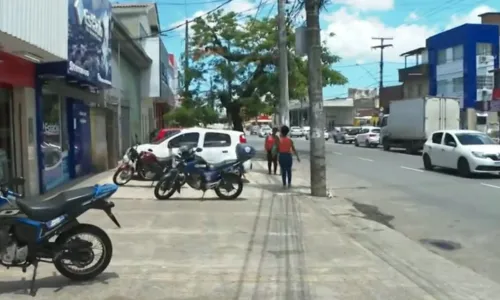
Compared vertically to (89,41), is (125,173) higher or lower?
lower

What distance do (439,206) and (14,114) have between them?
9.37 meters

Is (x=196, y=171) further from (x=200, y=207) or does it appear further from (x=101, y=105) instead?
(x=101, y=105)

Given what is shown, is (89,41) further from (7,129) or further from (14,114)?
(7,129)

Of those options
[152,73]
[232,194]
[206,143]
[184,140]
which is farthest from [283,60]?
[152,73]

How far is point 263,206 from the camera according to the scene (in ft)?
43.9

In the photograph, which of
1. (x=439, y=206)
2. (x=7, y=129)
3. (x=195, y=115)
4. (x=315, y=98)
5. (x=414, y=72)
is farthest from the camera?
(x=414, y=72)

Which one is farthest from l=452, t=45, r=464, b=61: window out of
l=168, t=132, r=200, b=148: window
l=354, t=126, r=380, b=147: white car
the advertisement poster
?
the advertisement poster

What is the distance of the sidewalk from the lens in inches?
255

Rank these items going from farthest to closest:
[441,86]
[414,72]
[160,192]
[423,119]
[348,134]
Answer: [414,72] → [348,134] → [441,86] → [423,119] → [160,192]

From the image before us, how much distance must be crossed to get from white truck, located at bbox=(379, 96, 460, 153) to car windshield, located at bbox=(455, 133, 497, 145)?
13675mm

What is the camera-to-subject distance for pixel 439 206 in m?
13.6

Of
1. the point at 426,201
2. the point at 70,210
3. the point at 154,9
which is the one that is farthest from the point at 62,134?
the point at 154,9

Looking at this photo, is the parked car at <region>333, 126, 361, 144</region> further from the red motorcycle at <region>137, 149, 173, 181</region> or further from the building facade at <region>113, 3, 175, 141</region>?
the red motorcycle at <region>137, 149, 173, 181</region>

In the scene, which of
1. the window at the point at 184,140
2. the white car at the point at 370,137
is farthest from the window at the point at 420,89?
the window at the point at 184,140
